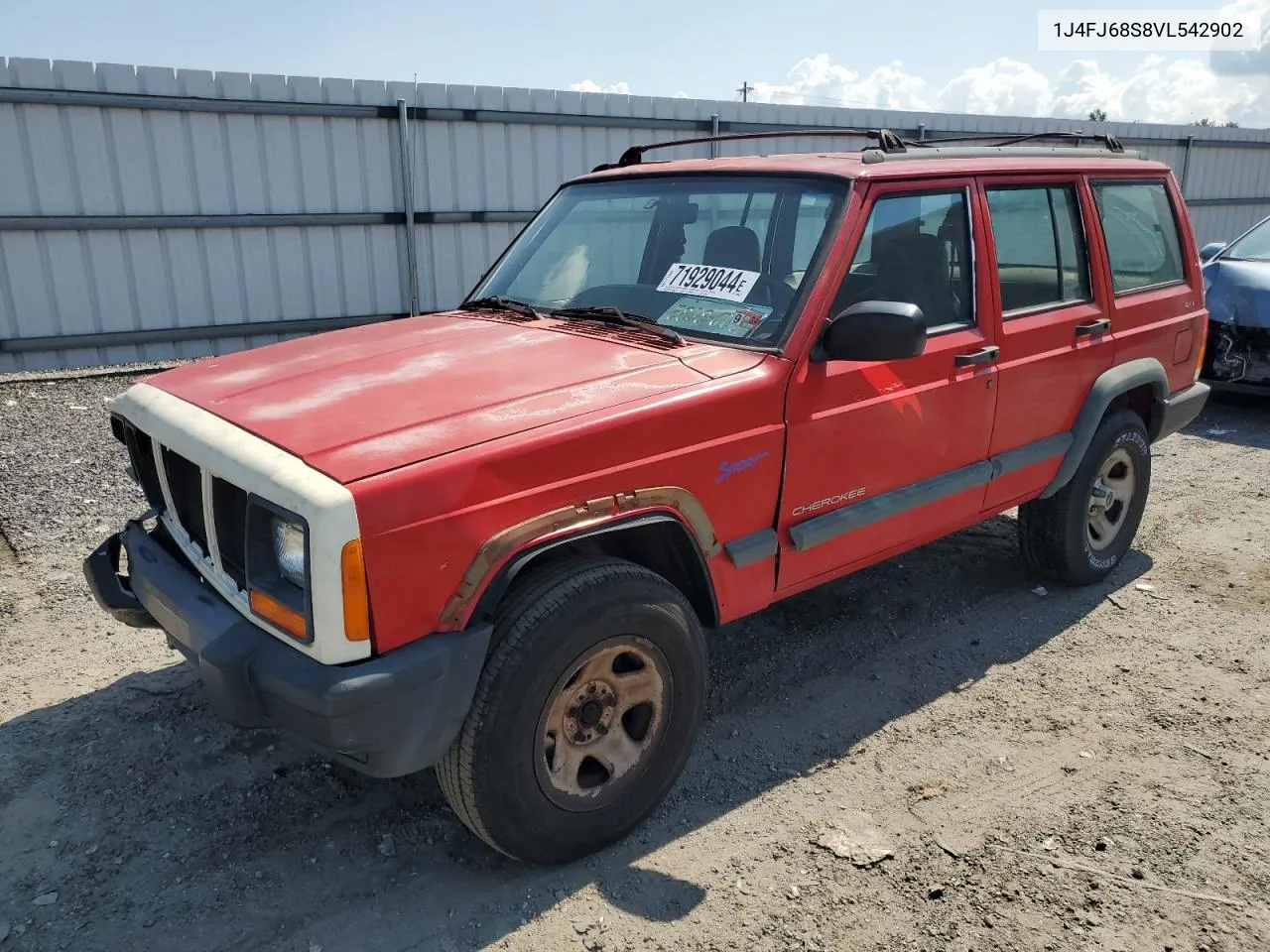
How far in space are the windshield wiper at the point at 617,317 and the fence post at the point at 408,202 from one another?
5655 millimetres

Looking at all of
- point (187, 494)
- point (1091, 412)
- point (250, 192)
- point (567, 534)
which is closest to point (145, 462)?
point (187, 494)

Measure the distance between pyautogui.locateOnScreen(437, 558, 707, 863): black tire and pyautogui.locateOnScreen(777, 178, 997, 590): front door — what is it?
0.60 meters

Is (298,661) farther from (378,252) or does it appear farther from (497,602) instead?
(378,252)

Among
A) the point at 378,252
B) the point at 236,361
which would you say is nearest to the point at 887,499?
the point at 236,361

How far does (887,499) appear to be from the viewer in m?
3.48

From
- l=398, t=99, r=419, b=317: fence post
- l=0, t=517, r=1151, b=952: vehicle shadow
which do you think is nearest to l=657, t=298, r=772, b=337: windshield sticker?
l=0, t=517, r=1151, b=952: vehicle shadow

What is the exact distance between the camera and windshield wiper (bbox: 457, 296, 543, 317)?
3676mm

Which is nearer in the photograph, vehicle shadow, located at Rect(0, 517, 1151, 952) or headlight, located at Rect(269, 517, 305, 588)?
headlight, located at Rect(269, 517, 305, 588)

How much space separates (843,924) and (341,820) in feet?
5.11

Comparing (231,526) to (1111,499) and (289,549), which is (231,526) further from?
(1111,499)

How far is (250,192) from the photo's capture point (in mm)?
8414

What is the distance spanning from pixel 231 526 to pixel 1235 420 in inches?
325

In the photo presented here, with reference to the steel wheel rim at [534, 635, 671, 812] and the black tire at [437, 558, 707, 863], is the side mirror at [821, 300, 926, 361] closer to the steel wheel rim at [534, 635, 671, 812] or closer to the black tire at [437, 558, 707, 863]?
the black tire at [437, 558, 707, 863]

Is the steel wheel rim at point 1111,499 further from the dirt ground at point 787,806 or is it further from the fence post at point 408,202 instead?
the fence post at point 408,202
